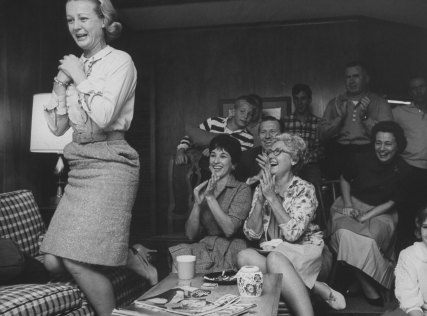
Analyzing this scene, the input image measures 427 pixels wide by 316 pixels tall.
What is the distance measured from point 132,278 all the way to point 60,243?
780 millimetres

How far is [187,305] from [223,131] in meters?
2.46

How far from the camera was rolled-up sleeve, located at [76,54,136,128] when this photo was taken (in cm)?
197

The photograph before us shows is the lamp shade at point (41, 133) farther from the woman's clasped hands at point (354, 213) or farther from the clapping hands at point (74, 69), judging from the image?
the woman's clasped hands at point (354, 213)

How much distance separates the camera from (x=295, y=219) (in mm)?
2699

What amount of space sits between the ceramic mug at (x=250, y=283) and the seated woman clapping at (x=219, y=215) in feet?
2.86

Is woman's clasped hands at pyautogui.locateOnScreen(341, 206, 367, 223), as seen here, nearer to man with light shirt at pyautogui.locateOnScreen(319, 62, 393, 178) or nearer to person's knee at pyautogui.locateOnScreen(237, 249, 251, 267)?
man with light shirt at pyautogui.locateOnScreen(319, 62, 393, 178)

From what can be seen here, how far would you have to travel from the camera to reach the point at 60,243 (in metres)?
2.04

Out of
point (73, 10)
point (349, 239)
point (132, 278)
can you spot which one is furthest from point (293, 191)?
point (73, 10)

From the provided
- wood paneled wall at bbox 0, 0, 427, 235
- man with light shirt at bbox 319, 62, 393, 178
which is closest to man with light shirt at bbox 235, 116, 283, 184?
man with light shirt at bbox 319, 62, 393, 178

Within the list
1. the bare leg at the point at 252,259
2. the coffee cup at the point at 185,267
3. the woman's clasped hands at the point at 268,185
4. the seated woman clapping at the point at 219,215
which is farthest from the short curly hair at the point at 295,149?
the coffee cup at the point at 185,267

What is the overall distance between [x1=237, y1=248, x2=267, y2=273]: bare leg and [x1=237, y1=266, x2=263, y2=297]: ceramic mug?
2.16 feet

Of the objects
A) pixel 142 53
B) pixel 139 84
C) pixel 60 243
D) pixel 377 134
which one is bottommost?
pixel 60 243

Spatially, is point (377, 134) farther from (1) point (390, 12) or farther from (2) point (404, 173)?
(1) point (390, 12)

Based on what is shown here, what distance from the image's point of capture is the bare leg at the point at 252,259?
2.54 meters
